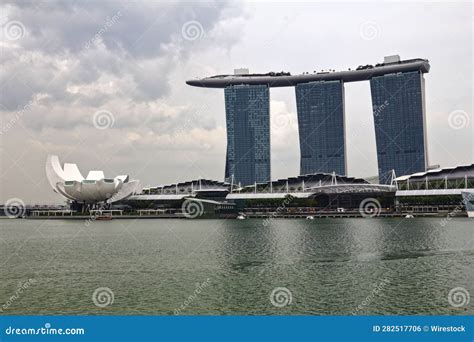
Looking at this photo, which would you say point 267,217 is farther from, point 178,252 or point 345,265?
point 345,265

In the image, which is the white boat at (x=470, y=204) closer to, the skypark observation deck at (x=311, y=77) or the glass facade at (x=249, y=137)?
the skypark observation deck at (x=311, y=77)

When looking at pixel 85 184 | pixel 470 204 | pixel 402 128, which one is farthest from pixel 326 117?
pixel 470 204

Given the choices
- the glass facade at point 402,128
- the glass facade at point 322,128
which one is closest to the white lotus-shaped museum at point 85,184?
the glass facade at point 322,128

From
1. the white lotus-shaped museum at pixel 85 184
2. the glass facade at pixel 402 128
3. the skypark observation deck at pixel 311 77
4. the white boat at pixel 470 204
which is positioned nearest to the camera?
the white boat at pixel 470 204

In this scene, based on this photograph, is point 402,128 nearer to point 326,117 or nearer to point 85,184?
point 326,117

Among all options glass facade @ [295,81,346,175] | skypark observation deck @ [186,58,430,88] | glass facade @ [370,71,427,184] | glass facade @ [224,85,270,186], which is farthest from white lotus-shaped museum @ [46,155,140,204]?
glass facade @ [370,71,427,184]

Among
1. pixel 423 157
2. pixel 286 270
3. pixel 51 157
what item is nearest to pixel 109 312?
pixel 286 270
